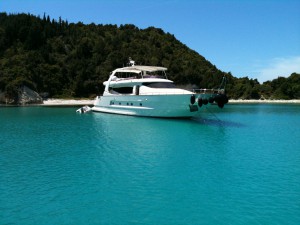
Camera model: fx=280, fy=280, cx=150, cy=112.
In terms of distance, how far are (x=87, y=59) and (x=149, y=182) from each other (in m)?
98.8

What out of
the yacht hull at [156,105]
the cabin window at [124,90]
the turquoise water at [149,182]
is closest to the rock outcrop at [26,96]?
the cabin window at [124,90]

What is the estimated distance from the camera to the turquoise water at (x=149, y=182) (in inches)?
346

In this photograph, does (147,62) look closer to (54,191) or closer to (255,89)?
(255,89)

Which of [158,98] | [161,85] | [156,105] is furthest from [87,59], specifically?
[158,98]

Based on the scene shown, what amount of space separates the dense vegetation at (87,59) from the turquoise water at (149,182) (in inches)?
2778

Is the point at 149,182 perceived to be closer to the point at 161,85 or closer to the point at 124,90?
the point at 161,85

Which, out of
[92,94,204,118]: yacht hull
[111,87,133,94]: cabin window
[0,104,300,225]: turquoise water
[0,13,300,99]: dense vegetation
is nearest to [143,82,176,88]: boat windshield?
[92,94,204,118]: yacht hull

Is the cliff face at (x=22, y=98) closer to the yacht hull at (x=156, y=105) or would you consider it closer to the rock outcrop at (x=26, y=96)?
the rock outcrop at (x=26, y=96)

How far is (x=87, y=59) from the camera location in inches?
4131

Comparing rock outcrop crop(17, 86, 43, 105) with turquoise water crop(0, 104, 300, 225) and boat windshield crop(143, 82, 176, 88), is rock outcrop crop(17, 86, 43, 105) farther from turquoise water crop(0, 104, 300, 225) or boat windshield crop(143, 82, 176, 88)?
turquoise water crop(0, 104, 300, 225)

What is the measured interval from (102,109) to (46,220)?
131ft

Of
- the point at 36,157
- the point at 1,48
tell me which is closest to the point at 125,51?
the point at 1,48

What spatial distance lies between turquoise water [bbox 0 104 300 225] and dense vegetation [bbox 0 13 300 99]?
70.6 m

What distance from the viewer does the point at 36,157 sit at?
16094mm
